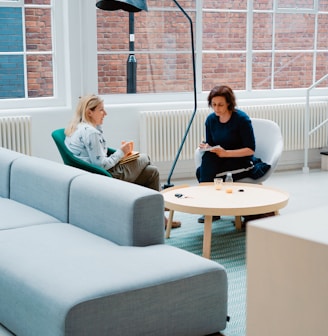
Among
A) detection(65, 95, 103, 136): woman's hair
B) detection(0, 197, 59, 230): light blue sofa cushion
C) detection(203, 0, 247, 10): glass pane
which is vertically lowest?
detection(0, 197, 59, 230): light blue sofa cushion

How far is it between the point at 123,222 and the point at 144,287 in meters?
0.61

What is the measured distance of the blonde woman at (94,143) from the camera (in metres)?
4.87

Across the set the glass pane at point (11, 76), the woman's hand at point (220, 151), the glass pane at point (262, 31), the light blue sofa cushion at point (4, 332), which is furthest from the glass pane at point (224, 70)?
the light blue sofa cushion at point (4, 332)

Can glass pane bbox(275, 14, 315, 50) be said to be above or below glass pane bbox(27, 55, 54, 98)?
above

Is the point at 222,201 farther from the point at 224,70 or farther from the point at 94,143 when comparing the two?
the point at 224,70

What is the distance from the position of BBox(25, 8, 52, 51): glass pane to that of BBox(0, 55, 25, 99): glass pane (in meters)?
0.19

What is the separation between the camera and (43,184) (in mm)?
4008

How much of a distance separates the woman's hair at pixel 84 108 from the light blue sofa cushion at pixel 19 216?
0.98 metres

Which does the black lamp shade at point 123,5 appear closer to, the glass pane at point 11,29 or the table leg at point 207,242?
the glass pane at point 11,29

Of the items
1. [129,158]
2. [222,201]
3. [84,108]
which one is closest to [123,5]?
[84,108]

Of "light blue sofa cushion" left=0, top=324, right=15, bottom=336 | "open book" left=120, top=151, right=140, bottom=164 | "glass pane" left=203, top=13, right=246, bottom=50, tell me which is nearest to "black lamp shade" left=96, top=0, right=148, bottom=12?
"open book" left=120, top=151, right=140, bottom=164

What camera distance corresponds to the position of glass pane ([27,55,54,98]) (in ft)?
21.7

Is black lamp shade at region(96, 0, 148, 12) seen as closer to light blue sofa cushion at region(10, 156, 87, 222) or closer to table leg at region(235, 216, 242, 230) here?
light blue sofa cushion at region(10, 156, 87, 222)

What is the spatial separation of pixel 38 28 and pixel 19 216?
10.6 ft
